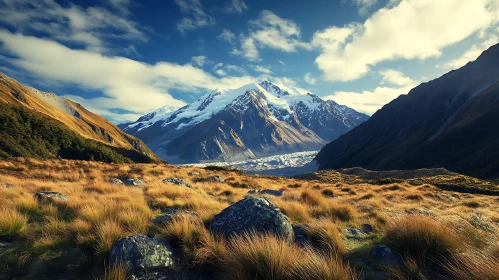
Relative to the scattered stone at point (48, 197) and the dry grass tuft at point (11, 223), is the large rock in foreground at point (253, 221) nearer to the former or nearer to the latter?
the dry grass tuft at point (11, 223)

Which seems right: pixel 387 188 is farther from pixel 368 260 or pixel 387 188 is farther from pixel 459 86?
pixel 459 86

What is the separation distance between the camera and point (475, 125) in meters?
125

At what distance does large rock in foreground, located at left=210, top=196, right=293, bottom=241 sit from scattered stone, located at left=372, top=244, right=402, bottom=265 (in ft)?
6.24

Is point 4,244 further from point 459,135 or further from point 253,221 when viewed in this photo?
point 459,135

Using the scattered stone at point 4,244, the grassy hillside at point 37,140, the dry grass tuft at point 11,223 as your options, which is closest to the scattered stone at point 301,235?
the scattered stone at point 4,244

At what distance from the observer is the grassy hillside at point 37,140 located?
5725 centimetres

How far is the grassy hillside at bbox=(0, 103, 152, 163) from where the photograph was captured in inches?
2254

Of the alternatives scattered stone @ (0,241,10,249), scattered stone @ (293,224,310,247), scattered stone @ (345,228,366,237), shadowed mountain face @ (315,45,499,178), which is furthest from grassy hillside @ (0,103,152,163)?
shadowed mountain face @ (315,45,499,178)

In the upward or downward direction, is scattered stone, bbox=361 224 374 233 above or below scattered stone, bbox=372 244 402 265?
below

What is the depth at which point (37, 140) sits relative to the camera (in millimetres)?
66062

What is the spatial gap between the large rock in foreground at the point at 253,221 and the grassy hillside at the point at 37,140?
207 ft

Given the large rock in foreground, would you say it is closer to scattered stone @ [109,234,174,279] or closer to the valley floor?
the valley floor

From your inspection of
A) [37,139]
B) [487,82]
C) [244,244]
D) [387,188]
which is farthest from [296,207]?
[487,82]

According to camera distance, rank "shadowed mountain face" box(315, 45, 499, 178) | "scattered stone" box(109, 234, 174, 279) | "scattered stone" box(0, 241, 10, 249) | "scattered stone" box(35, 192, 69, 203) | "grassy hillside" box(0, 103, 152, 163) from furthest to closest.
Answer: "shadowed mountain face" box(315, 45, 499, 178) < "grassy hillside" box(0, 103, 152, 163) < "scattered stone" box(35, 192, 69, 203) < "scattered stone" box(0, 241, 10, 249) < "scattered stone" box(109, 234, 174, 279)
